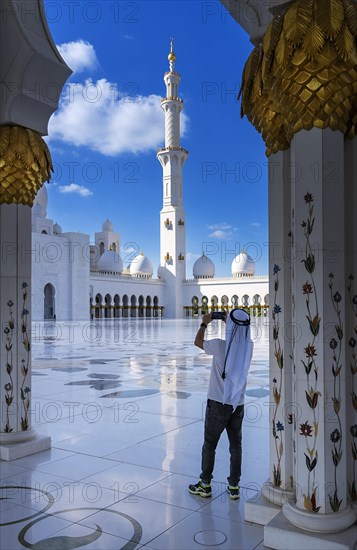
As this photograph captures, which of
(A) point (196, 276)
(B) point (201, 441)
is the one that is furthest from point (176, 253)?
(B) point (201, 441)

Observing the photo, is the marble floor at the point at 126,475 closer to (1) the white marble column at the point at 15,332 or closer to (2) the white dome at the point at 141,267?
(1) the white marble column at the point at 15,332

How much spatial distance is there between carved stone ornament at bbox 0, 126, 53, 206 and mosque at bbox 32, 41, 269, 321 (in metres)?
19.9

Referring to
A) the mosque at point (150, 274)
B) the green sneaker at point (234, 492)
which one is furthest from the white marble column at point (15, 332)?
the mosque at point (150, 274)

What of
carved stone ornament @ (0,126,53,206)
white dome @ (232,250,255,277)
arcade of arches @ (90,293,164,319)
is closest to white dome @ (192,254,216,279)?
white dome @ (232,250,255,277)

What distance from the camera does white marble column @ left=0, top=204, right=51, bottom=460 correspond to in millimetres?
2613

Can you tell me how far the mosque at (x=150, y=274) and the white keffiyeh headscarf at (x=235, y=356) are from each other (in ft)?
68.5

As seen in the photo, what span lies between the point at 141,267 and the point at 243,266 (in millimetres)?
6521

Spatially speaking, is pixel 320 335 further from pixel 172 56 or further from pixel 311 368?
pixel 172 56

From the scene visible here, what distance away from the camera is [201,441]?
8.85 ft

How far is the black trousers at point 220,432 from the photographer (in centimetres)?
197

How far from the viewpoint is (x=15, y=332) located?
2.68 meters

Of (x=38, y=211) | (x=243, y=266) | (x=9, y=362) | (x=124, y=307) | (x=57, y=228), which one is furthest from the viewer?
(x=243, y=266)

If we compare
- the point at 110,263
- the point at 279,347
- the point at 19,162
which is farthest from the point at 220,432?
the point at 110,263

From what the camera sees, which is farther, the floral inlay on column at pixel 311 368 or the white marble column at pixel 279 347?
the white marble column at pixel 279 347
